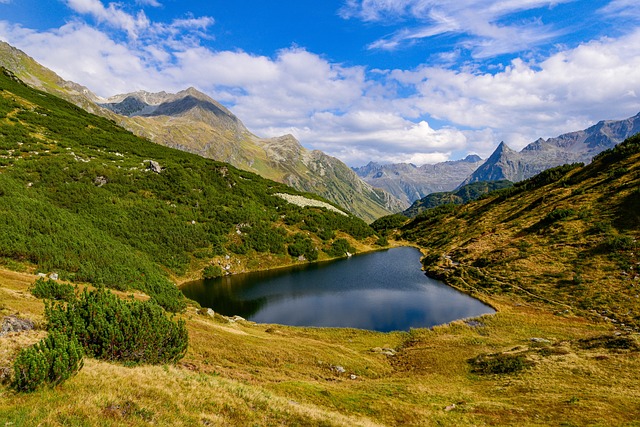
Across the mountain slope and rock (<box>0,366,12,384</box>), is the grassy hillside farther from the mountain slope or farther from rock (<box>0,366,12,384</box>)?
the mountain slope

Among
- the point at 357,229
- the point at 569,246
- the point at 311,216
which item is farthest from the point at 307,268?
the point at 569,246

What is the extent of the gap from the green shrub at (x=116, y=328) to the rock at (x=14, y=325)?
1.18 m

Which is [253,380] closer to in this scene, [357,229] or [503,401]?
[503,401]

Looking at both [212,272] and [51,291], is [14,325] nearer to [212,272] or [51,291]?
[51,291]

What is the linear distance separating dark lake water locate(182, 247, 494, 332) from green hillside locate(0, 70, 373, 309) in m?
11.0

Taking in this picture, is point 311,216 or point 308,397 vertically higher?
point 311,216

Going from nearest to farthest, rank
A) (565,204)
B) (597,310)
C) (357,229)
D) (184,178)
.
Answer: (597,310) < (565,204) < (184,178) < (357,229)

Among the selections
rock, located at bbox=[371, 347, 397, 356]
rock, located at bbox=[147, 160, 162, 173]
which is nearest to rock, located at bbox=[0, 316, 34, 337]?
rock, located at bbox=[371, 347, 397, 356]

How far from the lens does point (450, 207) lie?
585 ft

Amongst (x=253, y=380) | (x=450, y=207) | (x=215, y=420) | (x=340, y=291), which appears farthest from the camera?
(x=450, y=207)

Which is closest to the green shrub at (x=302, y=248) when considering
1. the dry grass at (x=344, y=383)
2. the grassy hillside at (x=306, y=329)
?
the grassy hillside at (x=306, y=329)

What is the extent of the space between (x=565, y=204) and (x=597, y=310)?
54337 mm

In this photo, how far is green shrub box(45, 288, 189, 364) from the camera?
17516mm

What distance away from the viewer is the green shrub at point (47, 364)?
11.4 meters
